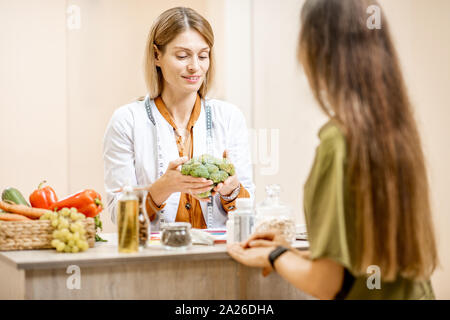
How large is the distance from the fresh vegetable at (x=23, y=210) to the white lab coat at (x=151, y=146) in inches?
25.2

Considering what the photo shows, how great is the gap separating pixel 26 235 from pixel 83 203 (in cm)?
24

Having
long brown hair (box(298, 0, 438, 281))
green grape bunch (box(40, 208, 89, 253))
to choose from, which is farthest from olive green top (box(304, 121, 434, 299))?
green grape bunch (box(40, 208, 89, 253))

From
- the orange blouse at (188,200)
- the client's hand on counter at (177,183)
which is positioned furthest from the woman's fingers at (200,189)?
the orange blouse at (188,200)

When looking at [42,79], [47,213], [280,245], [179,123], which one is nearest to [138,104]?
[179,123]

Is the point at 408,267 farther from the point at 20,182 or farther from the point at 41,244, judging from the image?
the point at 20,182

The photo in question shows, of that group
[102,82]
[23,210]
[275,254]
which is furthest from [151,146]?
[102,82]

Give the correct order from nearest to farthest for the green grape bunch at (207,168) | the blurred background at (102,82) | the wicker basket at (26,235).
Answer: the wicker basket at (26,235) → the green grape bunch at (207,168) → the blurred background at (102,82)

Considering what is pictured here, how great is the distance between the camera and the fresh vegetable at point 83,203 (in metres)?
2.22

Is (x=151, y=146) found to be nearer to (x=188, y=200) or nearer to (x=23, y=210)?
(x=188, y=200)

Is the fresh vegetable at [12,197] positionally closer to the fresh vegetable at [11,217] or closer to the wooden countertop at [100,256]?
the fresh vegetable at [11,217]

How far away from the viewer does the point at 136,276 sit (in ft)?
6.26

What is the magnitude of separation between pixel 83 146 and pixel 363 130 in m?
4.07

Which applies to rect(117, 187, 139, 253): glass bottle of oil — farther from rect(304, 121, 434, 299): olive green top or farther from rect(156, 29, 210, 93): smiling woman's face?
rect(156, 29, 210, 93): smiling woman's face

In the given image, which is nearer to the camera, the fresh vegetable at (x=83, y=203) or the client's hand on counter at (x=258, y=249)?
the client's hand on counter at (x=258, y=249)
